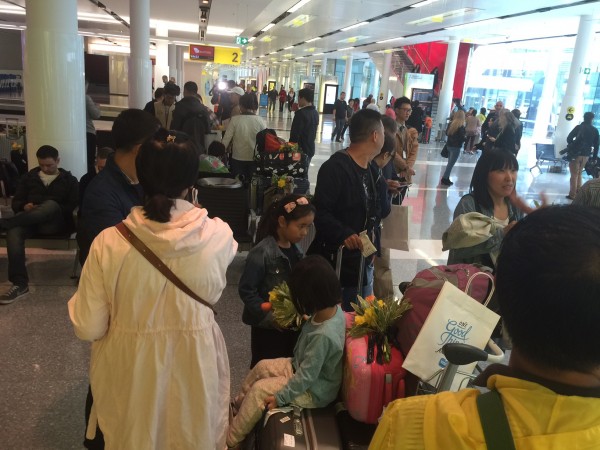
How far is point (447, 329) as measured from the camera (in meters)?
1.68

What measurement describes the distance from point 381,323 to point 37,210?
3547 mm

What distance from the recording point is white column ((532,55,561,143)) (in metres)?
23.8

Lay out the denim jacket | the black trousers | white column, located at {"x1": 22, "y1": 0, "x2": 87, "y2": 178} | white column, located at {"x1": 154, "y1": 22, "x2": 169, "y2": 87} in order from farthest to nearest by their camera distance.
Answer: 1. white column, located at {"x1": 154, "y1": 22, "x2": 169, "y2": 87}
2. white column, located at {"x1": 22, "y1": 0, "x2": 87, "y2": 178}
3. the black trousers
4. the denim jacket

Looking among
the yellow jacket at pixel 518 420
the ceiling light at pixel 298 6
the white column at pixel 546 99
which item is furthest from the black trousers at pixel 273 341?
the white column at pixel 546 99

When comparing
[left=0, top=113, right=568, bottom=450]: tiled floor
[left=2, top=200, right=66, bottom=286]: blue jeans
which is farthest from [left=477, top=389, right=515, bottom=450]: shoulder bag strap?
[left=2, top=200, right=66, bottom=286]: blue jeans

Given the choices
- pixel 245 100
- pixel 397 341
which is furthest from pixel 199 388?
pixel 245 100

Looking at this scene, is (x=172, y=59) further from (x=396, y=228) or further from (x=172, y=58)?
(x=396, y=228)

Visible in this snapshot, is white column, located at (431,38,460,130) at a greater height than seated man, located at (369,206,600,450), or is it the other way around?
white column, located at (431,38,460,130)

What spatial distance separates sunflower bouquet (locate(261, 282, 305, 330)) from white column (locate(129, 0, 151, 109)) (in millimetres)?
10443

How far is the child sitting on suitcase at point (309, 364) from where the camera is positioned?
197 centimetres

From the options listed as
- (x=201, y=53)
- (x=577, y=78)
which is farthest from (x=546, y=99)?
(x=201, y=53)

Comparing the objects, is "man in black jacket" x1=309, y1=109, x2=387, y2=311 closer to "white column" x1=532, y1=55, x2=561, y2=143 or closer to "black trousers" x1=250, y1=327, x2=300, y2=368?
"black trousers" x1=250, y1=327, x2=300, y2=368

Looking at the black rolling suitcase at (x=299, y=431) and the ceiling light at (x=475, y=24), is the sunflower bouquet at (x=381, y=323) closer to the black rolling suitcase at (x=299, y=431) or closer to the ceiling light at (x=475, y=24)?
the black rolling suitcase at (x=299, y=431)

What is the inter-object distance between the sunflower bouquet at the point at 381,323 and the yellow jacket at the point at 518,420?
3.70 feet
